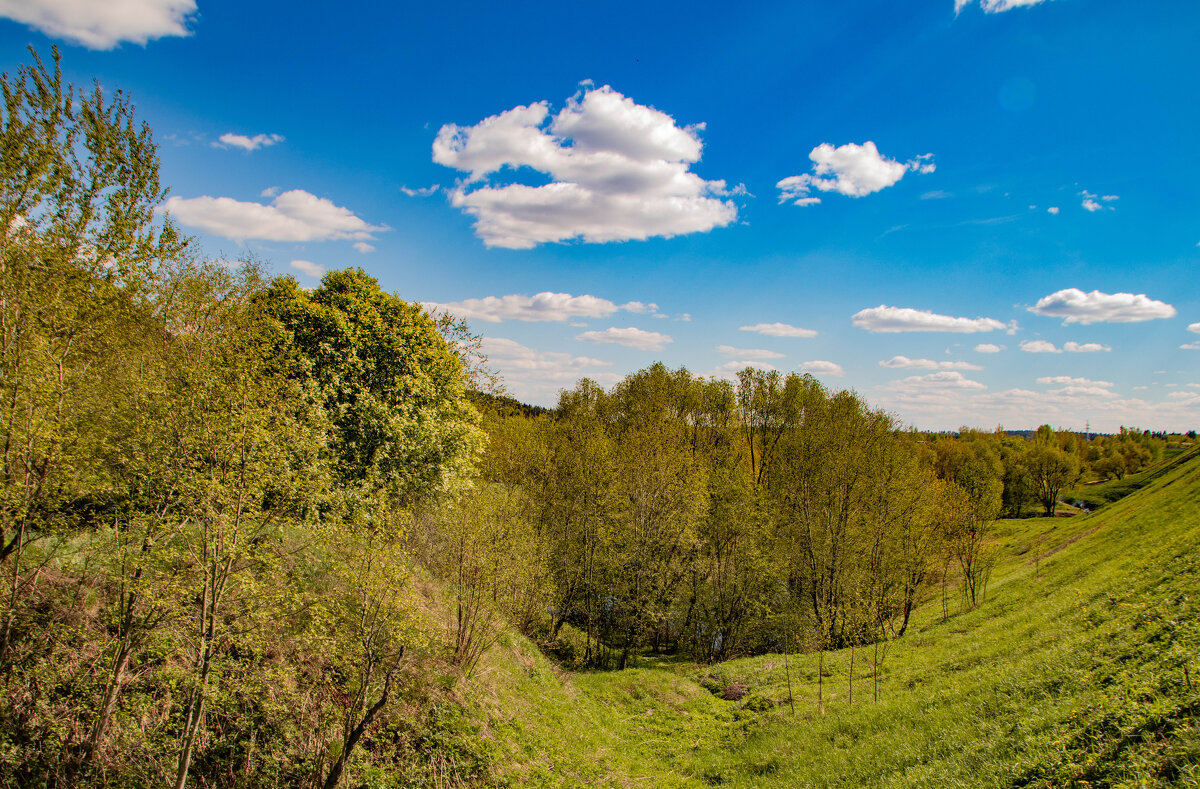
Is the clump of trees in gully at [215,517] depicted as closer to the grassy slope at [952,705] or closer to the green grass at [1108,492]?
the grassy slope at [952,705]

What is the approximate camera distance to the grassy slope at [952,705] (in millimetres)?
9172

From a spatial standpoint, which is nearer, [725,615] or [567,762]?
[567,762]

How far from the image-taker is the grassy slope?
9172 millimetres

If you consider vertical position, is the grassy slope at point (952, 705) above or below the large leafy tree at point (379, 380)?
below

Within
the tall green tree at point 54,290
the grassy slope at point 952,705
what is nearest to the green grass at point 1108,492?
the grassy slope at point 952,705

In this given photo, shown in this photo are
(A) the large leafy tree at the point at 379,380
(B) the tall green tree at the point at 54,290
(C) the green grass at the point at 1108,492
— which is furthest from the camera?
(C) the green grass at the point at 1108,492

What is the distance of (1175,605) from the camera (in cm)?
1295

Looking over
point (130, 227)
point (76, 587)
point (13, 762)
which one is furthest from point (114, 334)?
point (13, 762)

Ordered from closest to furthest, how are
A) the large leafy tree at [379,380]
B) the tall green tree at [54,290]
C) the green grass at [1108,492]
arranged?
the tall green tree at [54,290]
the large leafy tree at [379,380]
the green grass at [1108,492]

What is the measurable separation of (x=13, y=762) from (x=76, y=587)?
12.0 feet

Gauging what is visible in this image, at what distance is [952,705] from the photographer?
14242 mm

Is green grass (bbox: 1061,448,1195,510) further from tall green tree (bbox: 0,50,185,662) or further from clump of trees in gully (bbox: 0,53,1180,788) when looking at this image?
tall green tree (bbox: 0,50,185,662)

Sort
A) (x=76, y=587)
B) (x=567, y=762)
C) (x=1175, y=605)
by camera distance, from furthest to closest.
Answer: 1. (x=567, y=762)
2. (x=1175, y=605)
3. (x=76, y=587)

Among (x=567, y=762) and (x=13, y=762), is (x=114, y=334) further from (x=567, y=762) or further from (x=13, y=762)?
(x=567, y=762)
